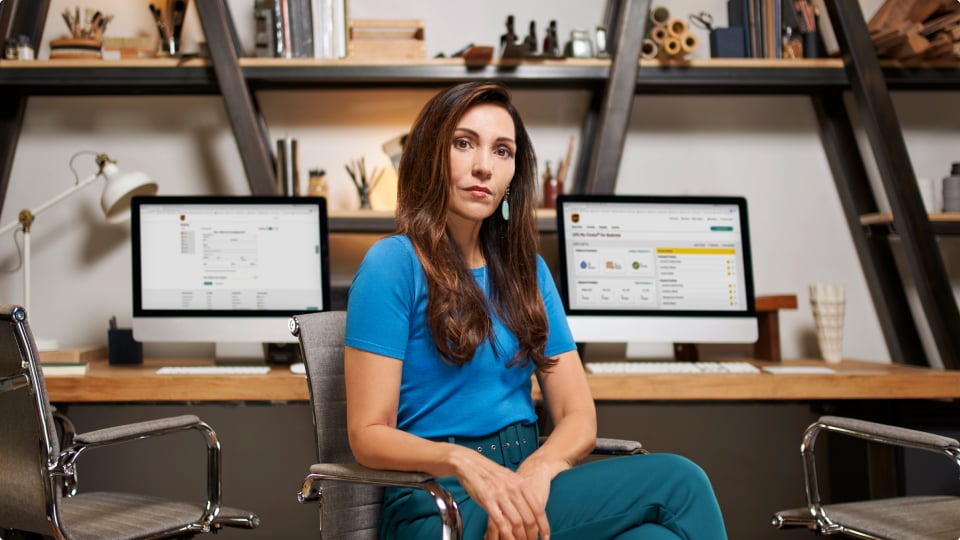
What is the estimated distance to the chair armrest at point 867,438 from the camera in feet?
5.59

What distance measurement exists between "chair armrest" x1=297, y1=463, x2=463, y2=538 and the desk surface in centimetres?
77

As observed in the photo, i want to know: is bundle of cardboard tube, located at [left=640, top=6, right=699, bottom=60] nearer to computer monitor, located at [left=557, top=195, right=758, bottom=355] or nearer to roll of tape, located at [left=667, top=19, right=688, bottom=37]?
roll of tape, located at [left=667, top=19, right=688, bottom=37]

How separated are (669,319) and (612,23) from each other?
105 cm

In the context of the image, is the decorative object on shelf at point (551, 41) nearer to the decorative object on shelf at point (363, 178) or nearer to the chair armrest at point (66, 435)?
the decorative object on shelf at point (363, 178)

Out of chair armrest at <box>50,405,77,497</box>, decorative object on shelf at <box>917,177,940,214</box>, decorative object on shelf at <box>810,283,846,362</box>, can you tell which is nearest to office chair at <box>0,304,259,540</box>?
chair armrest at <box>50,405,77,497</box>

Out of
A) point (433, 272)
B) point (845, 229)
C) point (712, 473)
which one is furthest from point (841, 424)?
point (845, 229)

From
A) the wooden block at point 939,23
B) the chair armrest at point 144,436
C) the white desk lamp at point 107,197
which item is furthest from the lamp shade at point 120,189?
the wooden block at point 939,23

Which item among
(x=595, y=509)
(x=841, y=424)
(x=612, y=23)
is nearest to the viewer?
(x=595, y=509)

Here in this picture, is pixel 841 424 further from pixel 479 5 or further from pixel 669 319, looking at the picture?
pixel 479 5

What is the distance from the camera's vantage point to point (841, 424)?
1.83 m

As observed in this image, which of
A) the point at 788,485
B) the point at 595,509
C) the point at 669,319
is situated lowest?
the point at 788,485

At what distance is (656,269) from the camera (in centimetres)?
262

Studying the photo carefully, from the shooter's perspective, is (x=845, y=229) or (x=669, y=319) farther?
(x=845, y=229)

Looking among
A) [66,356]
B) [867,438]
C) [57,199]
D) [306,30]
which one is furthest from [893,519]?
[57,199]
